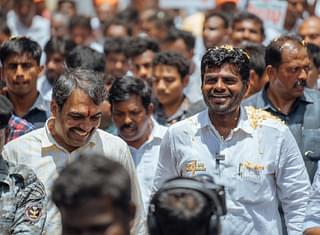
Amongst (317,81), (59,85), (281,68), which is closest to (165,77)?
(317,81)

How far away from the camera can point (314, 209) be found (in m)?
5.96

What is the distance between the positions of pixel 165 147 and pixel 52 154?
27.1 inches

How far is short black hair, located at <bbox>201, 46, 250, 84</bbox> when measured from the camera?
6.43m

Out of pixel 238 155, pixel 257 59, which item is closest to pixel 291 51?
pixel 257 59

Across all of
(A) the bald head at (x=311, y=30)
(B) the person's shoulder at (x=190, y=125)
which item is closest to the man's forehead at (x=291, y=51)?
(B) the person's shoulder at (x=190, y=125)

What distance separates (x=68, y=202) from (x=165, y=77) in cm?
600

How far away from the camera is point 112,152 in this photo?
645 cm

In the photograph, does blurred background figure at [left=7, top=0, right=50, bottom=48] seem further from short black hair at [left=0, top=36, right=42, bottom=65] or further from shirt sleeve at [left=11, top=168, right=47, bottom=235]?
shirt sleeve at [left=11, top=168, right=47, bottom=235]

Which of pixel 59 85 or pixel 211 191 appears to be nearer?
pixel 211 191

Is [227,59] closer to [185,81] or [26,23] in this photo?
[185,81]

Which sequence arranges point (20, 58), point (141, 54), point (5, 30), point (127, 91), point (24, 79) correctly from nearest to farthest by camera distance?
point (127, 91) → point (24, 79) → point (20, 58) → point (141, 54) → point (5, 30)

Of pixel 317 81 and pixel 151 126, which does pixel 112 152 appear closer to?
pixel 151 126

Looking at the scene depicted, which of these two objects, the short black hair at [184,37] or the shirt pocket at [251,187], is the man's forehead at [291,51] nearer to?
the shirt pocket at [251,187]

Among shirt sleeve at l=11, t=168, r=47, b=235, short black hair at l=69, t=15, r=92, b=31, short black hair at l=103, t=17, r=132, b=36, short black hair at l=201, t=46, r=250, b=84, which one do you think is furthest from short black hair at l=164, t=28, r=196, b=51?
shirt sleeve at l=11, t=168, r=47, b=235
